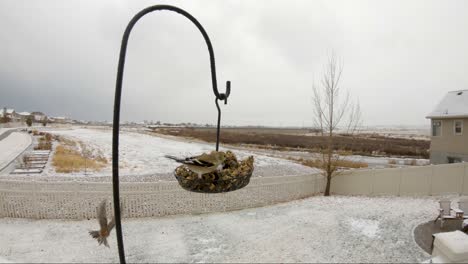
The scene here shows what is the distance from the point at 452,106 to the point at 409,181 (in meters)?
7.54

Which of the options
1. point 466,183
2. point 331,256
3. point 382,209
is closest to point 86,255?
point 331,256

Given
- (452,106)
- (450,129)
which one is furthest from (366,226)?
(452,106)

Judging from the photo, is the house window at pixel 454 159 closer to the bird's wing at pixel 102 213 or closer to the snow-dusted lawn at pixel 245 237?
the snow-dusted lawn at pixel 245 237

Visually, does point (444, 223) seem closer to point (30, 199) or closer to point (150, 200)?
point (150, 200)

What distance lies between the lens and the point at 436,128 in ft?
46.3

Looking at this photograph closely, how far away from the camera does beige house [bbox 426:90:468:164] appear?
41.5 feet

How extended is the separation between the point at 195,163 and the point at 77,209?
6826 mm

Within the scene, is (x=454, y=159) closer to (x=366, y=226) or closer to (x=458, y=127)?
(x=458, y=127)

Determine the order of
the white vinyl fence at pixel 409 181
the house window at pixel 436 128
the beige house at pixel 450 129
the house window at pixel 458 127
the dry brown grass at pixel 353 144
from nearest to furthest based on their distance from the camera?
the white vinyl fence at pixel 409 181 → the beige house at pixel 450 129 → the house window at pixel 458 127 → the house window at pixel 436 128 → the dry brown grass at pixel 353 144

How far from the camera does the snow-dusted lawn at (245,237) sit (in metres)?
5.13

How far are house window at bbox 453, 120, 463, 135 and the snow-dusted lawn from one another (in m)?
7.47

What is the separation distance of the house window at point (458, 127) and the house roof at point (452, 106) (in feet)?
1.40

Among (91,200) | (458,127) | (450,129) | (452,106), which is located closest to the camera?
(91,200)

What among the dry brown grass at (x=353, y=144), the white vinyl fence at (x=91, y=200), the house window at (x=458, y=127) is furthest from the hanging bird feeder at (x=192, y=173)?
the house window at (x=458, y=127)
